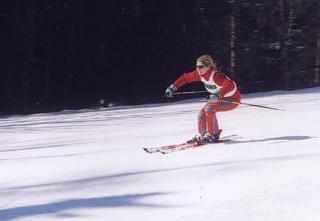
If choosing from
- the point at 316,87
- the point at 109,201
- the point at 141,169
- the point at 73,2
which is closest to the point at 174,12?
the point at 73,2

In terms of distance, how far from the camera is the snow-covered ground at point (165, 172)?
4.64 m

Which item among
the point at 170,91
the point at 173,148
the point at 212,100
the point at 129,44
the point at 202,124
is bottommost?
the point at 173,148

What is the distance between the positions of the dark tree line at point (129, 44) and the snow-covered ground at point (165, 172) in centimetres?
376

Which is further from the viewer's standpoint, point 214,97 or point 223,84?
point 223,84

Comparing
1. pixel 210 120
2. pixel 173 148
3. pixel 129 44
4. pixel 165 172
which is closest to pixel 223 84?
pixel 210 120

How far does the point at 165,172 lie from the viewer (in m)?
5.89

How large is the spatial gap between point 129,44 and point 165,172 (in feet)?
26.5

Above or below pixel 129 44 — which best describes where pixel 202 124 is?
below

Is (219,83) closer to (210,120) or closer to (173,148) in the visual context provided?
(210,120)

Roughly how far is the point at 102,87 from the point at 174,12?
7.61 ft

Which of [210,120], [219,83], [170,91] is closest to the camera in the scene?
[210,120]

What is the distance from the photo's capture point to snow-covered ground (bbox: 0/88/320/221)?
15.2 feet

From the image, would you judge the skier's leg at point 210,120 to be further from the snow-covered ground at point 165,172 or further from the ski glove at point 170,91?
the ski glove at point 170,91

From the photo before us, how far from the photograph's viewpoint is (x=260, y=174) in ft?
18.0
